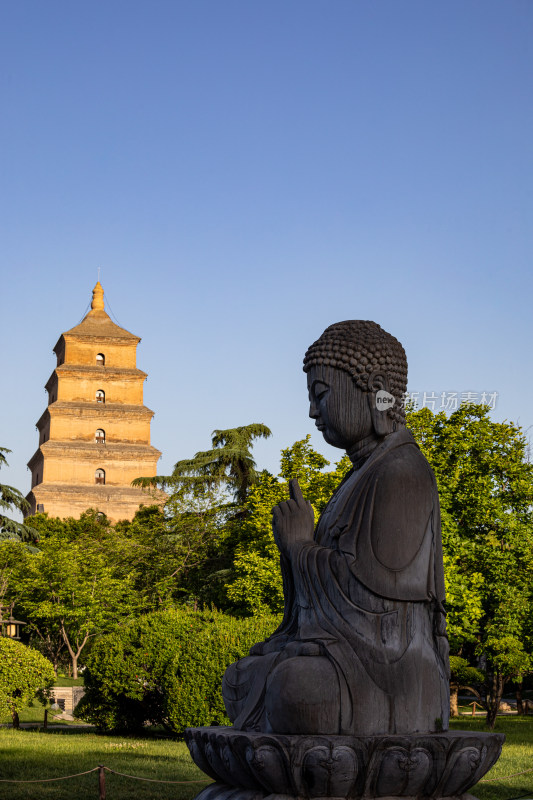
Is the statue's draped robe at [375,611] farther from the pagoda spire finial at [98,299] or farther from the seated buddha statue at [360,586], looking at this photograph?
the pagoda spire finial at [98,299]

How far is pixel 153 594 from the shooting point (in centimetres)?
3178

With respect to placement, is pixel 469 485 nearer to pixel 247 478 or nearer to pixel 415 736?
pixel 247 478

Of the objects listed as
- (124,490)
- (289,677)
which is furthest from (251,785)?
(124,490)

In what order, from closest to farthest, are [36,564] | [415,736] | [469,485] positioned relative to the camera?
[415,736] → [469,485] → [36,564]

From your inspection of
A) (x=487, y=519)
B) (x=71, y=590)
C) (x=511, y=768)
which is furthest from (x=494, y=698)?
(x=71, y=590)

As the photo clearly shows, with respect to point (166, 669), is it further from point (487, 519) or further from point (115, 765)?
point (487, 519)

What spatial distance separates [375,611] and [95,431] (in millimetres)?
52745

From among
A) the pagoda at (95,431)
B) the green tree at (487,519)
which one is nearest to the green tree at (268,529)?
the green tree at (487,519)

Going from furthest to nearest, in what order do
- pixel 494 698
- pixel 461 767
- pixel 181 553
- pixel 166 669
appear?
pixel 181 553, pixel 494 698, pixel 166 669, pixel 461 767

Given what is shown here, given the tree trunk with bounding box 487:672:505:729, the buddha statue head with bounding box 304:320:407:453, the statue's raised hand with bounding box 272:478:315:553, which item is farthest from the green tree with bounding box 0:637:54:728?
the buddha statue head with bounding box 304:320:407:453

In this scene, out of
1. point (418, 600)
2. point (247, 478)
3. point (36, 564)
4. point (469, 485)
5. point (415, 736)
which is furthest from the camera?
point (247, 478)

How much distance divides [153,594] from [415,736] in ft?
95.0

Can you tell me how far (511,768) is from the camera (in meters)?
14.5

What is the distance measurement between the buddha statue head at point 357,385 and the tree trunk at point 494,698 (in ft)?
65.0
